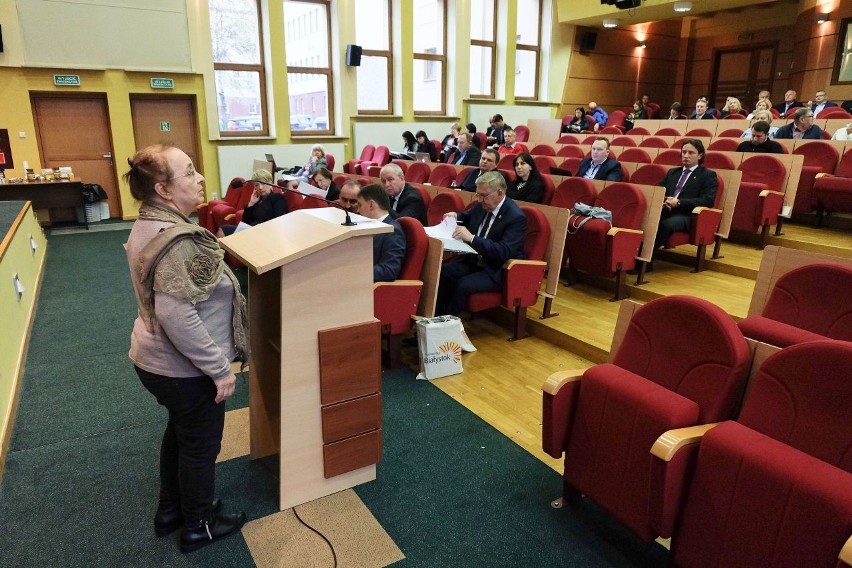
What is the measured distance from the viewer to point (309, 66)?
30.2 ft

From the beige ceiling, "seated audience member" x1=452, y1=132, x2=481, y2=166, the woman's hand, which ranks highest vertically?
the beige ceiling

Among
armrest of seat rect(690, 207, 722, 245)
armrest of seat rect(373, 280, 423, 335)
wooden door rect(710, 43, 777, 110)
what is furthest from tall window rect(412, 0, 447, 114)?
armrest of seat rect(373, 280, 423, 335)

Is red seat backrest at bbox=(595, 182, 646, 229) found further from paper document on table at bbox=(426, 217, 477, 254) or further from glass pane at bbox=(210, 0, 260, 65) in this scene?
glass pane at bbox=(210, 0, 260, 65)

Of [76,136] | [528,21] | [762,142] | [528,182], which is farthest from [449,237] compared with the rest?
[528,21]

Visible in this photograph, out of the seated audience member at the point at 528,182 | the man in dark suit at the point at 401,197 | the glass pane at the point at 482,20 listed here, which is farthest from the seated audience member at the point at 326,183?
the glass pane at the point at 482,20

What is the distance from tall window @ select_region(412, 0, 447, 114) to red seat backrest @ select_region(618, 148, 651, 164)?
529 cm

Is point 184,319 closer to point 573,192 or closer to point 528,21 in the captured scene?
point 573,192

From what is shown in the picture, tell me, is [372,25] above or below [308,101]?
above

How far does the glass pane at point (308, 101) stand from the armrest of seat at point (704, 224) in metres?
6.92

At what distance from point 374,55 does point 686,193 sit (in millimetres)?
7062

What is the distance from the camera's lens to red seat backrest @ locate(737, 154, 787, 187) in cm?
448

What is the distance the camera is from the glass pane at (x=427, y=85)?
412 inches

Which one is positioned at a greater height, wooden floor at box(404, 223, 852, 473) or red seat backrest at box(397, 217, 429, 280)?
red seat backrest at box(397, 217, 429, 280)

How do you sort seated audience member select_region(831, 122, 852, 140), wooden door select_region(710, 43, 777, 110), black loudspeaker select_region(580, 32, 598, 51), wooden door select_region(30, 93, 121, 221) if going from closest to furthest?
seated audience member select_region(831, 122, 852, 140)
wooden door select_region(30, 93, 121, 221)
wooden door select_region(710, 43, 777, 110)
black loudspeaker select_region(580, 32, 598, 51)
